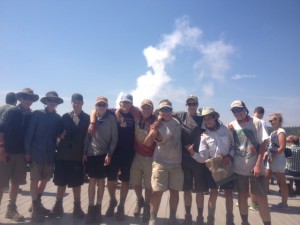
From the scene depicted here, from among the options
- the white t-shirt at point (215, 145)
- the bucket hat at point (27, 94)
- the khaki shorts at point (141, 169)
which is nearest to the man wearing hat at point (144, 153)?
the khaki shorts at point (141, 169)

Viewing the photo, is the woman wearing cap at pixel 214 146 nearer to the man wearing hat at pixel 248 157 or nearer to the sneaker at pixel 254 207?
the man wearing hat at pixel 248 157

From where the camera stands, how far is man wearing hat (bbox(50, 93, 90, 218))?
5.11 metres

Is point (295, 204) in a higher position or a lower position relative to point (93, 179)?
lower

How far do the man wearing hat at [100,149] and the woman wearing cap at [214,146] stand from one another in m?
1.48

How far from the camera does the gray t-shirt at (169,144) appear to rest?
4680mm

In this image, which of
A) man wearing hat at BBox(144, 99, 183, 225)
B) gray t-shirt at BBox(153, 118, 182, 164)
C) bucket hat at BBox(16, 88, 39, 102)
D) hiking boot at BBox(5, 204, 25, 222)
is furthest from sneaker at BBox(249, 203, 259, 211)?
bucket hat at BBox(16, 88, 39, 102)

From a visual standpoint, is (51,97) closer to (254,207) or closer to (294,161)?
(254,207)

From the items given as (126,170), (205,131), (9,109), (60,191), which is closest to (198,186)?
(205,131)

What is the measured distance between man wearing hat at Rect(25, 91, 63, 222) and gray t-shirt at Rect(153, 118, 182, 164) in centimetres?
193

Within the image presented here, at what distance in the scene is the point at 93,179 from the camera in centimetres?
505

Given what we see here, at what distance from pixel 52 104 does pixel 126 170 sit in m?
1.84

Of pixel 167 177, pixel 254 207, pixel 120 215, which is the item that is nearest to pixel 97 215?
pixel 120 215

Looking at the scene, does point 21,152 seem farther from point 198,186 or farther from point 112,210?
point 198,186

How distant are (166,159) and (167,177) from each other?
0.98 feet
